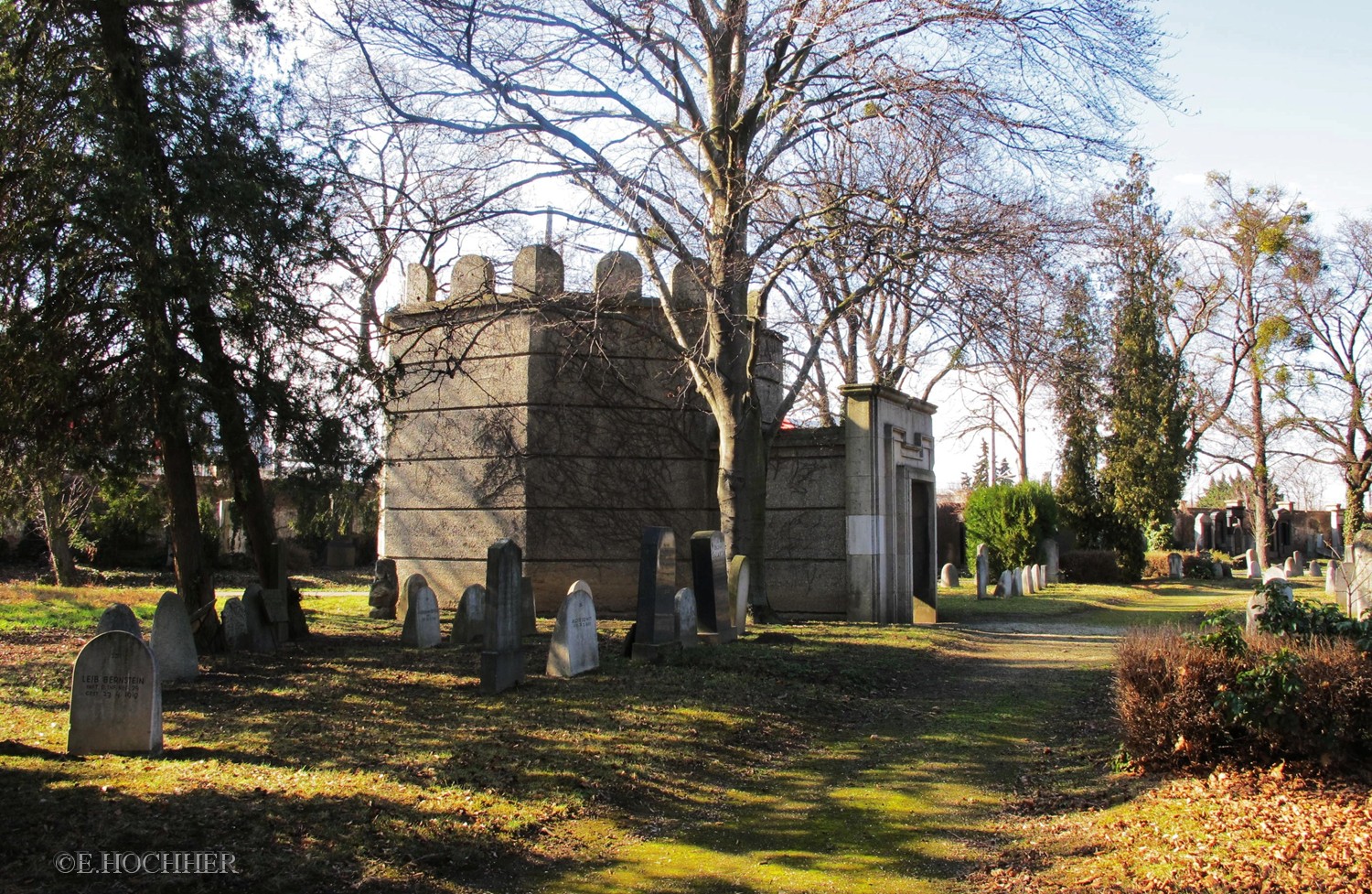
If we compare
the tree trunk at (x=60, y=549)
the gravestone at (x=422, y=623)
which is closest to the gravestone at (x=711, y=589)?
the gravestone at (x=422, y=623)

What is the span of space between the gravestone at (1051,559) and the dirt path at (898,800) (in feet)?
65.1

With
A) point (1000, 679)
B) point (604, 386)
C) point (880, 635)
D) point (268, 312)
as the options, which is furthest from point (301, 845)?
point (604, 386)

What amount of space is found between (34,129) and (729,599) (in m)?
9.12

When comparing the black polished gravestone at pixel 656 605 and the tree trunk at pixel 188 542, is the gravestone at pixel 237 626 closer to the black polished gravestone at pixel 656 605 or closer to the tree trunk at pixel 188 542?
the tree trunk at pixel 188 542

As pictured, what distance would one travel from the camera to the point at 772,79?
12844 mm

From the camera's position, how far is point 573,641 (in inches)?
388

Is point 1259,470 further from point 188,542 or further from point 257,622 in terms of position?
point 188,542

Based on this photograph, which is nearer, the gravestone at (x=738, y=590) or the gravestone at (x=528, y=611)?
the gravestone at (x=528, y=611)

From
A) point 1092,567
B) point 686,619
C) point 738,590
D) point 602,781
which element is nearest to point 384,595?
point 738,590

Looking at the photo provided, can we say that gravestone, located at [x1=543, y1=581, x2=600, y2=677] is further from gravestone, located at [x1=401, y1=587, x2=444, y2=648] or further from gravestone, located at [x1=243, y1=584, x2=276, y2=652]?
gravestone, located at [x1=243, y1=584, x2=276, y2=652]

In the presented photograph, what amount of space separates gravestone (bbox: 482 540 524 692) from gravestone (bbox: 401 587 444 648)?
2.76 meters

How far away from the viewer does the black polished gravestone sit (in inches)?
431

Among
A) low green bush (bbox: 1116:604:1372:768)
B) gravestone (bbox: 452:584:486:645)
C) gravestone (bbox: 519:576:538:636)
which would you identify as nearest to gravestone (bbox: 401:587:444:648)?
gravestone (bbox: 452:584:486:645)

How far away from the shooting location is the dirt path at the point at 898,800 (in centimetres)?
532
